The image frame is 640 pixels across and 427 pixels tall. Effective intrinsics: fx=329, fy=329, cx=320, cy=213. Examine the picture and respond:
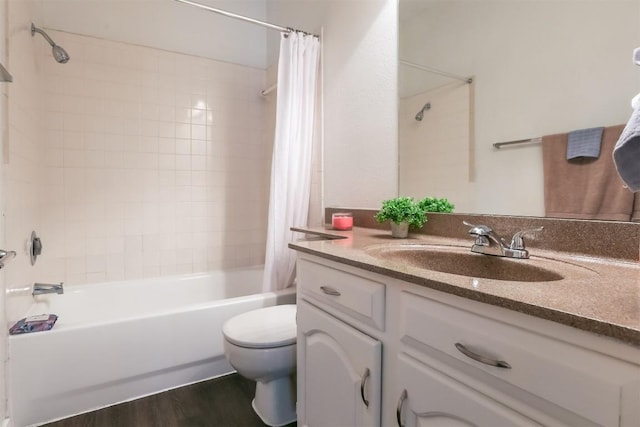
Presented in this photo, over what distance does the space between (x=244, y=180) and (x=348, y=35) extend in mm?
1414

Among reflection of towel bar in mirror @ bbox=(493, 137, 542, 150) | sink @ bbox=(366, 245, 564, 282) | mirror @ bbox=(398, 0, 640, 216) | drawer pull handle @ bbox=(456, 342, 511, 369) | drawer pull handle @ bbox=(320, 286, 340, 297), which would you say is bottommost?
drawer pull handle @ bbox=(456, 342, 511, 369)

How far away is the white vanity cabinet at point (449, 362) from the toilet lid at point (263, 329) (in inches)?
10.5

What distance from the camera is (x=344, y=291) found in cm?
95

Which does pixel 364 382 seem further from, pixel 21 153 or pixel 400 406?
pixel 21 153

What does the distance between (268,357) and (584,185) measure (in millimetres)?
1249

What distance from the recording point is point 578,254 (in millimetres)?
920

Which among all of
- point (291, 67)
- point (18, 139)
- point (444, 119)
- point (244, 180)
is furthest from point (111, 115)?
point (444, 119)

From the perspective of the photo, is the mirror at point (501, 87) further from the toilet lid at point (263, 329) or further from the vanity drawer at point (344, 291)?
the toilet lid at point (263, 329)

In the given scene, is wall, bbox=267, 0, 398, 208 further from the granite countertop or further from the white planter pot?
the granite countertop

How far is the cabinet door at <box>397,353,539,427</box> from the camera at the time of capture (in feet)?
1.90

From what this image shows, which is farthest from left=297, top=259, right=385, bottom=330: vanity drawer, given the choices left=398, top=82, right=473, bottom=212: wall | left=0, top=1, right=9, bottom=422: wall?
left=0, top=1, right=9, bottom=422: wall

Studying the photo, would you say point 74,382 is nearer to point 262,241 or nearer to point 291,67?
point 262,241

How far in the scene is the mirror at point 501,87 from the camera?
0.94m

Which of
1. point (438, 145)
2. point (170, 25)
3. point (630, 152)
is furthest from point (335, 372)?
point (170, 25)
